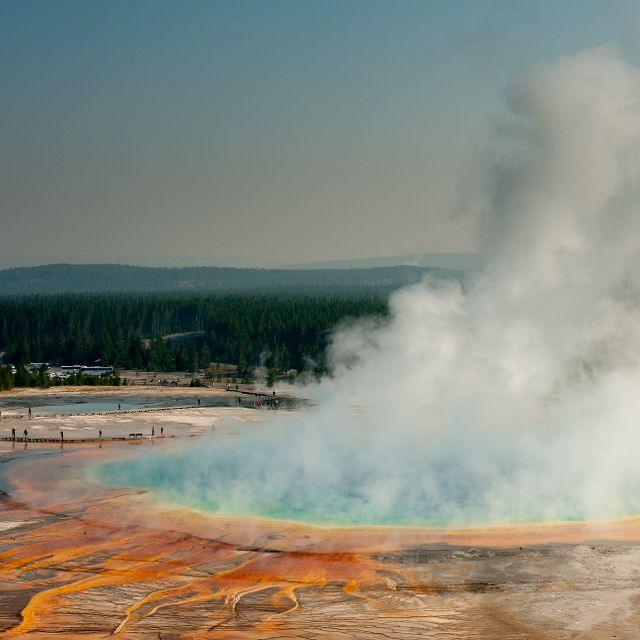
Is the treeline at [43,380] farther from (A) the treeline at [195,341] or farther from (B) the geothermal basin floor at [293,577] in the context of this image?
(B) the geothermal basin floor at [293,577]

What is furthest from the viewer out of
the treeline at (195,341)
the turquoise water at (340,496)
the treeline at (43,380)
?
the treeline at (195,341)

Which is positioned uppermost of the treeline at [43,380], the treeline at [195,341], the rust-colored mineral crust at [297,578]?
the treeline at [195,341]

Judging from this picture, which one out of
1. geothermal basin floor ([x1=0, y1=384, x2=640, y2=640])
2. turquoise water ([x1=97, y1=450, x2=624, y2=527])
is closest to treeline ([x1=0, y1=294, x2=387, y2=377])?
turquoise water ([x1=97, y1=450, x2=624, y2=527])

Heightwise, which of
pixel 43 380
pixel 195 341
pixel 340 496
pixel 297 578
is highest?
pixel 195 341

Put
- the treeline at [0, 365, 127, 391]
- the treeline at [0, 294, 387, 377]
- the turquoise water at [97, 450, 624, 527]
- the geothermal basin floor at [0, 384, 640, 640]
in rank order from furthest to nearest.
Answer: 1. the treeline at [0, 294, 387, 377]
2. the treeline at [0, 365, 127, 391]
3. the turquoise water at [97, 450, 624, 527]
4. the geothermal basin floor at [0, 384, 640, 640]

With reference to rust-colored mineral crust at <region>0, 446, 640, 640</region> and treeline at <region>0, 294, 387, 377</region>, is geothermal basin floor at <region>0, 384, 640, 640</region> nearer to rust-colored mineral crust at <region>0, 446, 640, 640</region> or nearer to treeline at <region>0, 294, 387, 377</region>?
rust-colored mineral crust at <region>0, 446, 640, 640</region>

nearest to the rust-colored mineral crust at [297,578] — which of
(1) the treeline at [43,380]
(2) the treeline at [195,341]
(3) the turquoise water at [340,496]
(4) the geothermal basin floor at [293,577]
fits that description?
(4) the geothermal basin floor at [293,577]

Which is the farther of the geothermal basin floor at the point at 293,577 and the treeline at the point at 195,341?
the treeline at the point at 195,341

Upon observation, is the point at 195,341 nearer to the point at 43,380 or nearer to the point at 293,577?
the point at 43,380

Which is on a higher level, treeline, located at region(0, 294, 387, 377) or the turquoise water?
treeline, located at region(0, 294, 387, 377)

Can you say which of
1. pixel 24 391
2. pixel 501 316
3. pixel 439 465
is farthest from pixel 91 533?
pixel 24 391

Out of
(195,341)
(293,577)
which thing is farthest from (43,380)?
(293,577)

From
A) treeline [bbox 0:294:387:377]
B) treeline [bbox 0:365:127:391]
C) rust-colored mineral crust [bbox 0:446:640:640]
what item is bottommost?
rust-colored mineral crust [bbox 0:446:640:640]

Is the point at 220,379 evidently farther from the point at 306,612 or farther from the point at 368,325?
the point at 306,612
